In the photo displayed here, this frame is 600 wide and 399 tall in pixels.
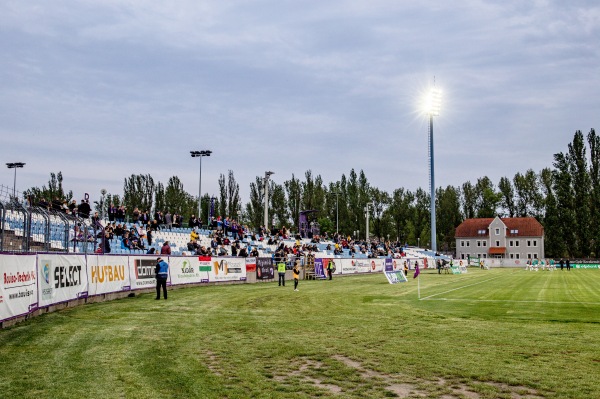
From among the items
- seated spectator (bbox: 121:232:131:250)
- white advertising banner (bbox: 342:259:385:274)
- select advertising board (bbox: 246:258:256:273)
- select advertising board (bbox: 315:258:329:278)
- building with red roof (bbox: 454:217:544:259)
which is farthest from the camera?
building with red roof (bbox: 454:217:544:259)

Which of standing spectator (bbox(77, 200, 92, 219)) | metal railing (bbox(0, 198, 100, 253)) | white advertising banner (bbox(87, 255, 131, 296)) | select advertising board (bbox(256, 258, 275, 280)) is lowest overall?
select advertising board (bbox(256, 258, 275, 280))

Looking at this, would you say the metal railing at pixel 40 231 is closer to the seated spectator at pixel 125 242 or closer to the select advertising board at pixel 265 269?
the seated spectator at pixel 125 242

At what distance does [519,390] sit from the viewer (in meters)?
8.38

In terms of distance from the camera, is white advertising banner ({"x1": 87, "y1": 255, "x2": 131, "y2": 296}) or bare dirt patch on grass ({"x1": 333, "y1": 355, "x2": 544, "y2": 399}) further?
white advertising banner ({"x1": 87, "y1": 255, "x2": 131, "y2": 296})

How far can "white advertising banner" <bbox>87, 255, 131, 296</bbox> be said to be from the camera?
72.5ft

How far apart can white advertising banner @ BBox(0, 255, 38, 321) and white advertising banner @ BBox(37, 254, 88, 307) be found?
2.10 feet

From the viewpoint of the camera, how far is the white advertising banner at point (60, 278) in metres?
17.3

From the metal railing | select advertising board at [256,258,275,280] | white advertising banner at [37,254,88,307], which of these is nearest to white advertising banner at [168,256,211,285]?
select advertising board at [256,258,275,280]

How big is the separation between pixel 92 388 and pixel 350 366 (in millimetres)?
4563

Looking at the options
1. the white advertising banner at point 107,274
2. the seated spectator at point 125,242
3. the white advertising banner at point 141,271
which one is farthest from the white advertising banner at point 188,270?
the white advertising banner at point 107,274

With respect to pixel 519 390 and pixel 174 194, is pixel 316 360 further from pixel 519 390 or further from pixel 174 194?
pixel 174 194

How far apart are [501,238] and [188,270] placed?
10945 centimetres

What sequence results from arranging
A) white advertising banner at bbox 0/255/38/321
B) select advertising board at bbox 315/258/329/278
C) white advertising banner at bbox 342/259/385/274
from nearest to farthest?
white advertising banner at bbox 0/255/38/321
select advertising board at bbox 315/258/329/278
white advertising banner at bbox 342/259/385/274

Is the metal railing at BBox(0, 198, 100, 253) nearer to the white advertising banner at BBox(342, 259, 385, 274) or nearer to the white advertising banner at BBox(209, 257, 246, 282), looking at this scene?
the white advertising banner at BBox(209, 257, 246, 282)
